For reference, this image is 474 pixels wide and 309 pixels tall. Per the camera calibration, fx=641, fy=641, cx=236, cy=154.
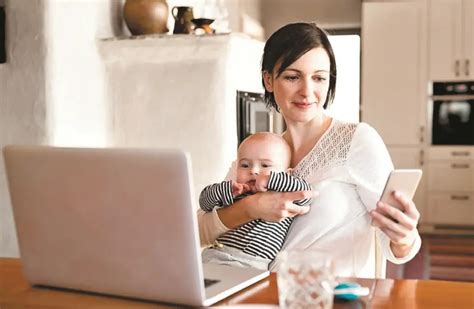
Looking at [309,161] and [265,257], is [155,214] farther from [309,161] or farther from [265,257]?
[309,161]

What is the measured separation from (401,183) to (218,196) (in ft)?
1.68

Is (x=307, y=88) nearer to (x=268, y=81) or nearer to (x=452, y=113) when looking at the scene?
(x=268, y=81)

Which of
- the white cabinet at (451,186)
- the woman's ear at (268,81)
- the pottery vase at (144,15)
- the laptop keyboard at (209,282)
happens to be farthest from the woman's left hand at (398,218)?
the white cabinet at (451,186)

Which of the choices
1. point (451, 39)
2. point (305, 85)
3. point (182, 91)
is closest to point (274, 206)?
point (305, 85)

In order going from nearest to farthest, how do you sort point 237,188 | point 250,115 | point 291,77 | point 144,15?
1. point 237,188
2. point 291,77
3. point 144,15
4. point 250,115

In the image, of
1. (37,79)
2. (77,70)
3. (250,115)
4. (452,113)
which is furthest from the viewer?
(452,113)

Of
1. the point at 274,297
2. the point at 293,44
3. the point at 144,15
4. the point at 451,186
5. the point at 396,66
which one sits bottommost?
the point at 451,186

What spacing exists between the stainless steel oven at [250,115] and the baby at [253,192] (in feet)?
5.48

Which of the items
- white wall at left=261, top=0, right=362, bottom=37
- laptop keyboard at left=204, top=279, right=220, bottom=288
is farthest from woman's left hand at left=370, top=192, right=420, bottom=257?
white wall at left=261, top=0, right=362, bottom=37

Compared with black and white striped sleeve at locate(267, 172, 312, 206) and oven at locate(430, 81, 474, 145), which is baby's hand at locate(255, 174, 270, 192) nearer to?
black and white striped sleeve at locate(267, 172, 312, 206)

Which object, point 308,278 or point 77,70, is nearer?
point 308,278

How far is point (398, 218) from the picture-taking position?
1.29 metres

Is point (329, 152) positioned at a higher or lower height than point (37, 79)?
lower

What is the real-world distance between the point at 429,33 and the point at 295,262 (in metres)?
5.23
